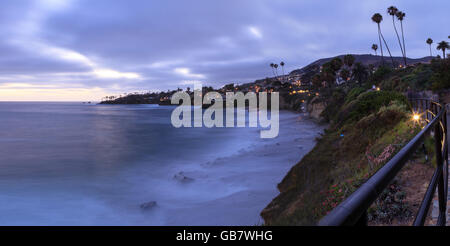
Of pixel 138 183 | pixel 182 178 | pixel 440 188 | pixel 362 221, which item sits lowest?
pixel 138 183

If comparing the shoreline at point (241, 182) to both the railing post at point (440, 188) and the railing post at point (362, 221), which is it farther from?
the railing post at point (362, 221)

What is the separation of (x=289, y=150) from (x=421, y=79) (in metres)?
20.9

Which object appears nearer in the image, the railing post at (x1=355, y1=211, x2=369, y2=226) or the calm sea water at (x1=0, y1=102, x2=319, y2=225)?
the railing post at (x1=355, y1=211, x2=369, y2=226)

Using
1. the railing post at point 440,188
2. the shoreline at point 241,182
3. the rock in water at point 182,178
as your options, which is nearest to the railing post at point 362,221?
the railing post at point 440,188

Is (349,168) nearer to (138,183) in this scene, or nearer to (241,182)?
(241,182)

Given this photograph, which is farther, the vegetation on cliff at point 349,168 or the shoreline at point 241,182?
the shoreline at point 241,182

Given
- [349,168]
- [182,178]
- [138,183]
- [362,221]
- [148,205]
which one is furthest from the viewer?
[138,183]

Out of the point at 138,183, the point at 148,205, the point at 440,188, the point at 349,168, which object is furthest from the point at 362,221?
the point at 138,183

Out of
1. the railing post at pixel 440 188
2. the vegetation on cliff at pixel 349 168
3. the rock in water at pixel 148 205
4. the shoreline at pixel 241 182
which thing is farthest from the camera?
the rock in water at pixel 148 205

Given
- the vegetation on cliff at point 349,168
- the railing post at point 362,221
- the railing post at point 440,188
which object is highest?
the railing post at point 362,221

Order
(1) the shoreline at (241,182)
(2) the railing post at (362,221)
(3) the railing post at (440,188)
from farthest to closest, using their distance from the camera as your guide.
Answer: (1) the shoreline at (241,182)
(3) the railing post at (440,188)
(2) the railing post at (362,221)

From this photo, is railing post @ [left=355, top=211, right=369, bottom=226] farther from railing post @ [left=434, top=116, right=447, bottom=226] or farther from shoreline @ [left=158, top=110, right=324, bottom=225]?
shoreline @ [left=158, top=110, right=324, bottom=225]

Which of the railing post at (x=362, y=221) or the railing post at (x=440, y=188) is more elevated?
the railing post at (x=362, y=221)

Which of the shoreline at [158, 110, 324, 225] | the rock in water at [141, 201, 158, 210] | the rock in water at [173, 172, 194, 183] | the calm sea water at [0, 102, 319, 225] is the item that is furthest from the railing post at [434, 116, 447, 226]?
the rock in water at [173, 172, 194, 183]
